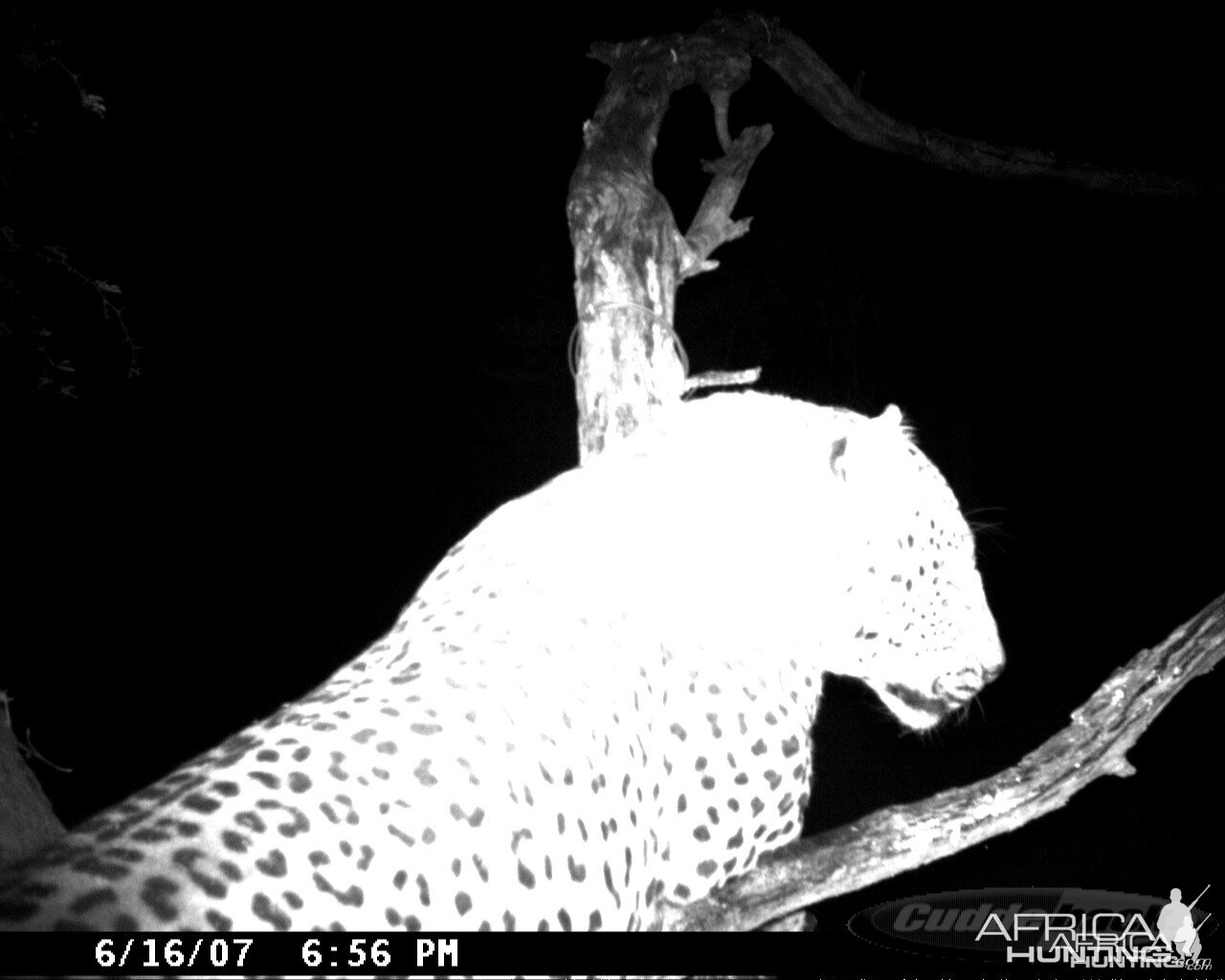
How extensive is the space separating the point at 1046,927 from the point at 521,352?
4037 millimetres

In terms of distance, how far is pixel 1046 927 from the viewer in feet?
4.91

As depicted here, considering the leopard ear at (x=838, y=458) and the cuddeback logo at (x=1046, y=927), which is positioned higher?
the leopard ear at (x=838, y=458)

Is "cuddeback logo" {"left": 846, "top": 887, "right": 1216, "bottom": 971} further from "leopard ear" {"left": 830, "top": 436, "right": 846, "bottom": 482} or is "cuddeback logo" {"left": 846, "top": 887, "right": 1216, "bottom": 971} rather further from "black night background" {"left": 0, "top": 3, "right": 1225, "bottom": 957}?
"black night background" {"left": 0, "top": 3, "right": 1225, "bottom": 957}

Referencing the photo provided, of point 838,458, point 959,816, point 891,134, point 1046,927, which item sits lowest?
point 1046,927

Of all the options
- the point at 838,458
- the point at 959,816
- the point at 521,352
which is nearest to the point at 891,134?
the point at 838,458

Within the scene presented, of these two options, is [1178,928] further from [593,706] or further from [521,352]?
[521,352]

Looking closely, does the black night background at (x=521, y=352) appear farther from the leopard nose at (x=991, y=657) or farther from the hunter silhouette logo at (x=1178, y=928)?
the hunter silhouette logo at (x=1178, y=928)

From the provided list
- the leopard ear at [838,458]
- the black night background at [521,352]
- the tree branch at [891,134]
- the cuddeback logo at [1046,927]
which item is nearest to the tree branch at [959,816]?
the cuddeback logo at [1046,927]

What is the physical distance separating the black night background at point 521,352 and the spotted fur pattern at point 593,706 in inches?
94.8

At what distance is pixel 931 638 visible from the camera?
1705 mm

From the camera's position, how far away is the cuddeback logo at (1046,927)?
142cm

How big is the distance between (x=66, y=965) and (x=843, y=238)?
15.4 feet

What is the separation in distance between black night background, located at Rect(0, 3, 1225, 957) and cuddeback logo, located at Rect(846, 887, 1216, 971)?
2293 mm

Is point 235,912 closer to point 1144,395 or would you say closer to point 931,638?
point 931,638
